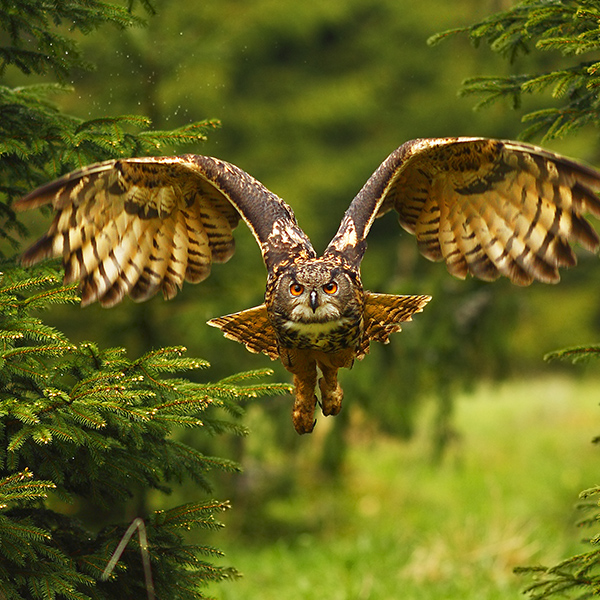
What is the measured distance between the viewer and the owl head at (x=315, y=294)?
3189 millimetres

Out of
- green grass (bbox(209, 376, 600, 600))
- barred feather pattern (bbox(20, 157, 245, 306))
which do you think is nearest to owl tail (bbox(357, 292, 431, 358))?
barred feather pattern (bbox(20, 157, 245, 306))

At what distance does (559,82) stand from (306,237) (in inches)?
45.4

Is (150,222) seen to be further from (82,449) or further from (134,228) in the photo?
(82,449)

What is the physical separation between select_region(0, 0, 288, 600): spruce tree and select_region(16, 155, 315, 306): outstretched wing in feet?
0.41

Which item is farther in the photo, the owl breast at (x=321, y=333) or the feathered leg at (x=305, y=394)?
the feathered leg at (x=305, y=394)

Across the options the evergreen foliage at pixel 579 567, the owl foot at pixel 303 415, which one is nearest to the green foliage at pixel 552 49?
the evergreen foliage at pixel 579 567

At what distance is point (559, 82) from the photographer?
143 inches

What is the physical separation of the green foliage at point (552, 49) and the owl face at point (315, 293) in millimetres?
1121

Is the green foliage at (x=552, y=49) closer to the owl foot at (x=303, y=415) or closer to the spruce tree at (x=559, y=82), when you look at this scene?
the spruce tree at (x=559, y=82)

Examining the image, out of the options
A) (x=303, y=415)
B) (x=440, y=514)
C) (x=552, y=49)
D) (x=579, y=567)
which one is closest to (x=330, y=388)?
(x=303, y=415)

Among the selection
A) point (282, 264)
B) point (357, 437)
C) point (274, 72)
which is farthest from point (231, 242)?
point (274, 72)

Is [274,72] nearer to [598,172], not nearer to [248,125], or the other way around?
[248,125]

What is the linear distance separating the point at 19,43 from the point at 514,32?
2113 millimetres

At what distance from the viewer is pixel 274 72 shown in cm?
2138
